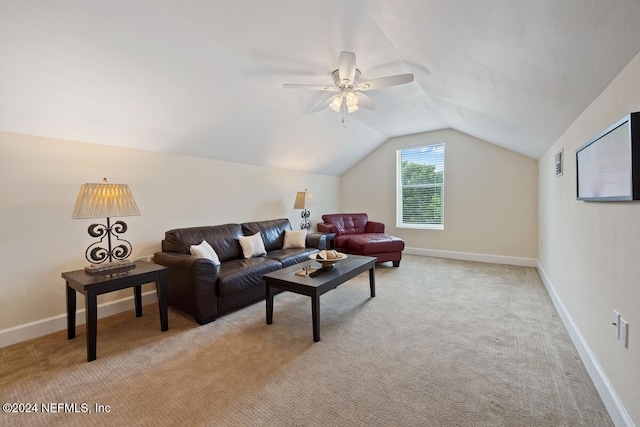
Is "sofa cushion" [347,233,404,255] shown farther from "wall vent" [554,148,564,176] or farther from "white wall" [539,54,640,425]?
"wall vent" [554,148,564,176]

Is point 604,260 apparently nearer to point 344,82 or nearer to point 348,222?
point 344,82

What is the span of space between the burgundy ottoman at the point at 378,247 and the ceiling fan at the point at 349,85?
2244mm

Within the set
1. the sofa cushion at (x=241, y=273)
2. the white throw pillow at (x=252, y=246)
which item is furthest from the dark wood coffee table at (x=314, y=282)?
the white throw pillow at (x=252, y=246)

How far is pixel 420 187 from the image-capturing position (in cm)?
580

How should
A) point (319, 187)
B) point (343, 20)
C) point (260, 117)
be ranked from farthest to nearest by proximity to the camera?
point (319, 187)
point (260, 117)
point (343, 20)

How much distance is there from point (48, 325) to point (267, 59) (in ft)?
10.8

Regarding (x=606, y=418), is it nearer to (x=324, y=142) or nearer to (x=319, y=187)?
(x=324, y=142)

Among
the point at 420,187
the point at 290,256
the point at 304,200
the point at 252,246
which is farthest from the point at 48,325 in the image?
the point at 420,187

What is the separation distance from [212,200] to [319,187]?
8.73 ft

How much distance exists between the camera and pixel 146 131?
301 centimetres

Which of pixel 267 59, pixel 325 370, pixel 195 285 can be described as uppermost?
pixel 267 59

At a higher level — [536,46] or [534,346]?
[536,46]

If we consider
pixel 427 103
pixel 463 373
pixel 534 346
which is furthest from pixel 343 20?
pixel 534 346

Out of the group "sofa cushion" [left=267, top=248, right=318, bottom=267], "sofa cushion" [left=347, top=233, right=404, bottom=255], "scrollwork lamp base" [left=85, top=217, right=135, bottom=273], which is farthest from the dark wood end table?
"sofa cushion" [left=347, top=233, right=404, bottom=255]
